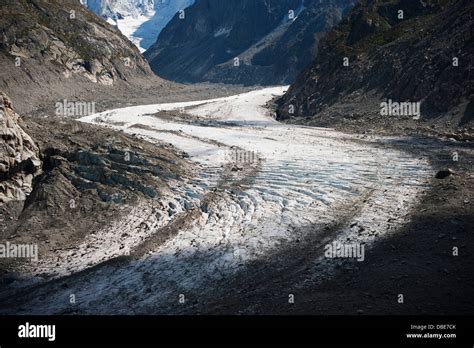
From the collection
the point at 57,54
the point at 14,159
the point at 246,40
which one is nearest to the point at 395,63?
the point at 14,159

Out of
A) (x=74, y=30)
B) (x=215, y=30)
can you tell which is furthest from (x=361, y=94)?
(x=215, y=30)

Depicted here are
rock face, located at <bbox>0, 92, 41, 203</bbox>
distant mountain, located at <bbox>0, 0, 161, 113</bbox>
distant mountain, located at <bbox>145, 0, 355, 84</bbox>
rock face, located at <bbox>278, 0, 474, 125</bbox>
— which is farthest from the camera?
distant mountain, located at <bbox>145, 0, 355, 84</bbox>

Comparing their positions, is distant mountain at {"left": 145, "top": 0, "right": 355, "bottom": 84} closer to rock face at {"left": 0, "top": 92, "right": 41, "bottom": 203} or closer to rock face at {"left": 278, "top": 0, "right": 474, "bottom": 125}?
rock face at {"left": 278, "top": 0, "right": 474, "bottom": 125}

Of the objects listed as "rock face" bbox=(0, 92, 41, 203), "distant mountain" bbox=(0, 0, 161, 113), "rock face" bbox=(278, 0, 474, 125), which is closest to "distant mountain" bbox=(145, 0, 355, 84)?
"distant mountain" bbox=(0, 0, 161, 113)

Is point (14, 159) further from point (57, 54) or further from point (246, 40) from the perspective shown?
point (246, 40)

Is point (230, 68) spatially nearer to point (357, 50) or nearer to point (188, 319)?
point (357, 50)

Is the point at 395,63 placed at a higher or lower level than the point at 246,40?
lower
